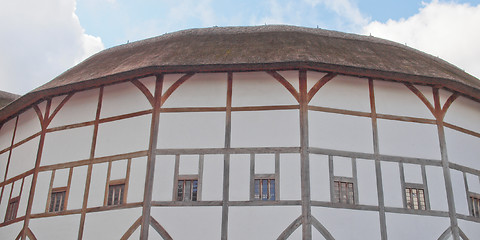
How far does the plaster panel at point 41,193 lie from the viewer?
57.3 ft

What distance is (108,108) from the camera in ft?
57.4

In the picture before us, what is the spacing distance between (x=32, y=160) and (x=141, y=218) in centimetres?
554

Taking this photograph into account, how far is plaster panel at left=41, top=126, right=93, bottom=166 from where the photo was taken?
1742cm

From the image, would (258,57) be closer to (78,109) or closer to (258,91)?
(258,91)

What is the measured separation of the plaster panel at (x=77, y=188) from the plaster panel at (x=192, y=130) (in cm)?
273

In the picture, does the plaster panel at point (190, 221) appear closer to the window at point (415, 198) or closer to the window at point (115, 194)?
the window at point (115, 194)

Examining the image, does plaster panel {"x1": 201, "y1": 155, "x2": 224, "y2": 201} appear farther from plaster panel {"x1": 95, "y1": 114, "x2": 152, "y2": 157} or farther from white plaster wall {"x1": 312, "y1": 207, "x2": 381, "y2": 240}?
white plaster wall {"x1": 312, "y1": 207, "x2": 381, "y2": 240}

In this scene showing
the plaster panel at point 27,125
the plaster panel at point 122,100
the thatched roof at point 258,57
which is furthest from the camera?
the plaster panel at point 27,125

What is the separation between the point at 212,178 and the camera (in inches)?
610

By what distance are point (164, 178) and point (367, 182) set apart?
5624 millimetres

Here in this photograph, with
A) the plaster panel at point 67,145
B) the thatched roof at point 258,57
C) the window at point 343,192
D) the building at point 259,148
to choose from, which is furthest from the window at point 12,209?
the window at point 343,192

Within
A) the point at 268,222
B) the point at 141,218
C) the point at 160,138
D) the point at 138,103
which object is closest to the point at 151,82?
the point at 138,103

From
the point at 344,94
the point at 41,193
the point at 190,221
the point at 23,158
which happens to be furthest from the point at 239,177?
Answer: the point at 23,158

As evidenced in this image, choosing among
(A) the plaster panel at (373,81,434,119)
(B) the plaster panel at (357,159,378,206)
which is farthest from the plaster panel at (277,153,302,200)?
(A) the plaster panel at (373,81,434,119)
